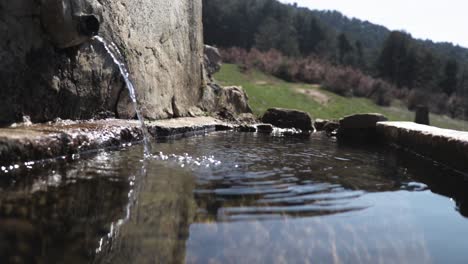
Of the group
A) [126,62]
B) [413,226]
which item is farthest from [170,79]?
[413,226]

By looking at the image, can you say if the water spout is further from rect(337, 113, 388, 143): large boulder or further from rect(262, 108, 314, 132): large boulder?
rect(262, 108, 314, 132): large boulder

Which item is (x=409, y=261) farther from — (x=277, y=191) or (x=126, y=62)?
(x=126, y=62)

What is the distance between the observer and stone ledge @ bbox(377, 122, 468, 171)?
5.80 meters

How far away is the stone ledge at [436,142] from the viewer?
19.0ft

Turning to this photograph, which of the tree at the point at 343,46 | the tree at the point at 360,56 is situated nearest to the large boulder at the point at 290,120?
the tree at the point at 360,56

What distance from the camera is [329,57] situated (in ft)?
208

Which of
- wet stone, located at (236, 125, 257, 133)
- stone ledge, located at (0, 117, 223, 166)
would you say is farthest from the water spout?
wet stone, located at (236, 125, 257, 133)

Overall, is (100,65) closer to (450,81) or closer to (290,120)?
Result: (290,120)

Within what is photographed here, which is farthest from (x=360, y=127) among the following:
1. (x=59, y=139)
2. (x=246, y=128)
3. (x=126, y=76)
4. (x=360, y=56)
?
(x=360, y=56)

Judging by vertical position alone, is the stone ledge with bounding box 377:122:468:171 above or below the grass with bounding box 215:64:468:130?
above

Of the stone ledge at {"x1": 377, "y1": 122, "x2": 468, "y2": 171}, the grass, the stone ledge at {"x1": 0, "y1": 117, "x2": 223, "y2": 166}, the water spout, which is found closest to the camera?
the stone ledge at {"x1": 0, "y1": 117, "x2": 223, "y2": 166}

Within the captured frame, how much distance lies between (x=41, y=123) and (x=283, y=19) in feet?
220

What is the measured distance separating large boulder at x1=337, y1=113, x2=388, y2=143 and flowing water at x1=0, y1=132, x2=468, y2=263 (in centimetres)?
639

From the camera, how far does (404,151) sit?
28.4ft
